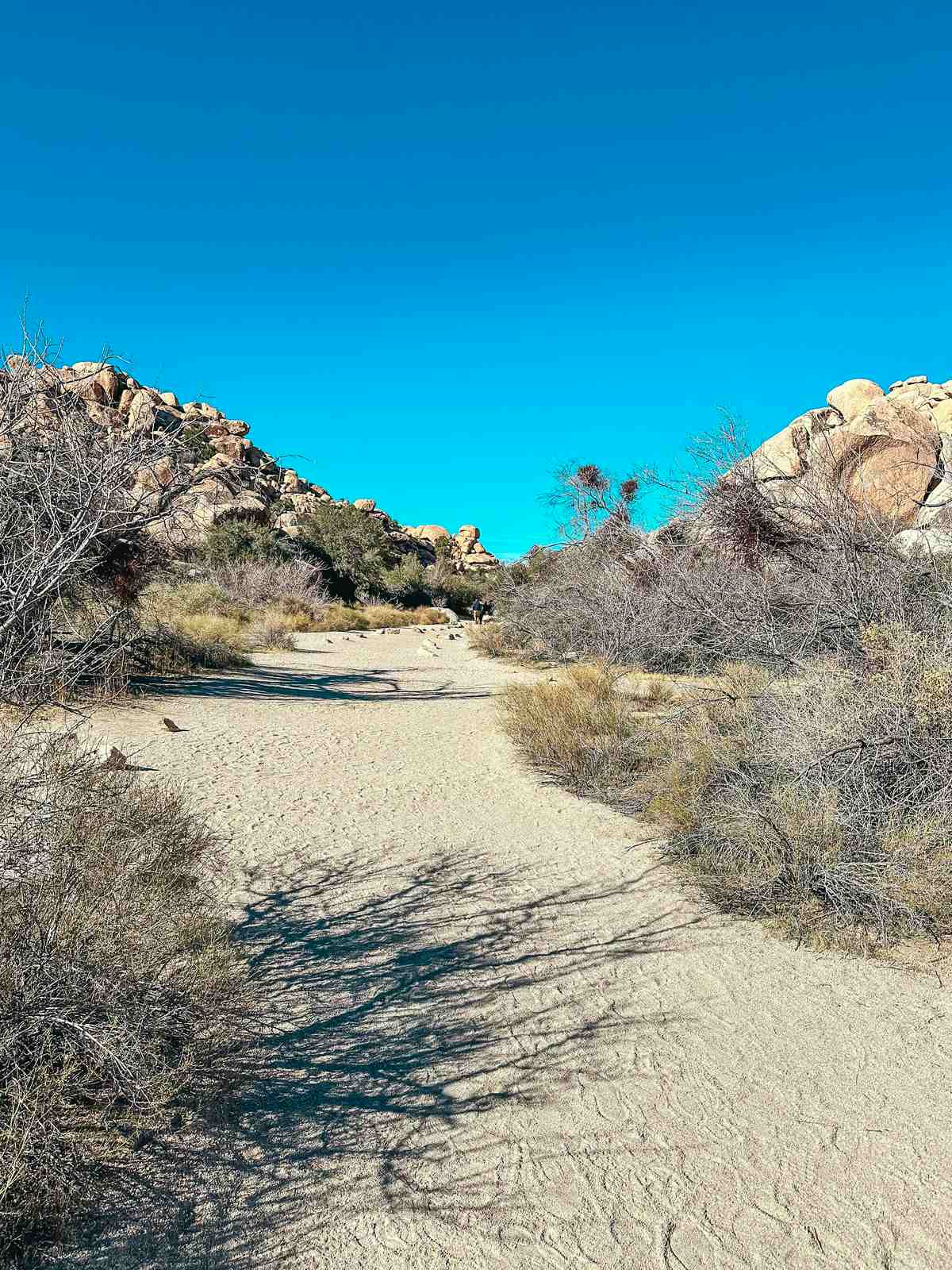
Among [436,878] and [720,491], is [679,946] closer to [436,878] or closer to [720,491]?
[436,878]

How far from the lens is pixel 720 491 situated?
21.3 ft

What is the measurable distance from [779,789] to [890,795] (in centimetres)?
61

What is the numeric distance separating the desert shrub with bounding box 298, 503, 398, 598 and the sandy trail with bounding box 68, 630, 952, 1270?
33.7 m

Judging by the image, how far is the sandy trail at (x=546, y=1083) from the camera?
223 cm

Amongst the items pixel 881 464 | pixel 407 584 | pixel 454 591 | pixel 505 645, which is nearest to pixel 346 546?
pixel 407 584

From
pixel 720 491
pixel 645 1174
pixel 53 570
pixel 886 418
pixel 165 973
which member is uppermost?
pixel 886 418


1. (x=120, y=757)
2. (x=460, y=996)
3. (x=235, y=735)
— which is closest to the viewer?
(x=460, y=996)

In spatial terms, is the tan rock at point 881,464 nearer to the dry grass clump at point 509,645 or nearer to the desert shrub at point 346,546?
the dry grass clump at point 509,645

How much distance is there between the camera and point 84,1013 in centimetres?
233

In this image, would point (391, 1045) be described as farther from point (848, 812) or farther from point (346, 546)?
point (346, 546)

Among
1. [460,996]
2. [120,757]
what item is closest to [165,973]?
[460,996]

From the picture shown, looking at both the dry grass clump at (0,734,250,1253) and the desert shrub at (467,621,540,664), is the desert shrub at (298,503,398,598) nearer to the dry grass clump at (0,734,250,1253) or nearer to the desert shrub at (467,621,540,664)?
the desert shrub at (467,621,540,664)

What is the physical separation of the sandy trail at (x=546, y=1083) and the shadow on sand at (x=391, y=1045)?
0.04 feet

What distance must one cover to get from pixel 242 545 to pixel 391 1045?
30431mm
